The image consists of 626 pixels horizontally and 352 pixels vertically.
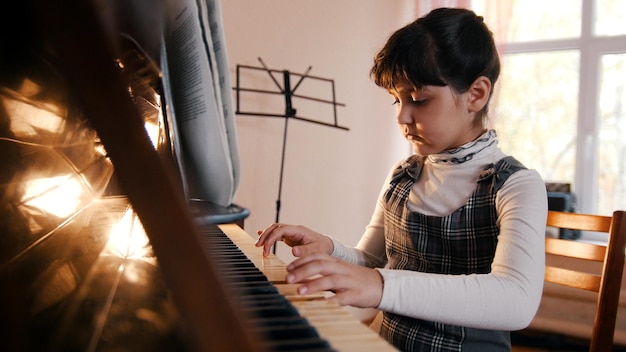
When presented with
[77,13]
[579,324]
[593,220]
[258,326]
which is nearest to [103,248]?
[258,326]

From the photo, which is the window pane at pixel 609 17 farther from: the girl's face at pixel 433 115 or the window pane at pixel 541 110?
the girl's face at pixel 433 115

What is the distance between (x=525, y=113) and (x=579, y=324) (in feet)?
3.92

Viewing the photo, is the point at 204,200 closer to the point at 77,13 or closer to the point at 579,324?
the point at 77,13

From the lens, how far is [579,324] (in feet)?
7.45

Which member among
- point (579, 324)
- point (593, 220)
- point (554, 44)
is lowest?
point (579, 324)

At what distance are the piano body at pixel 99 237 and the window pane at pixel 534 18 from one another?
8.53 ft

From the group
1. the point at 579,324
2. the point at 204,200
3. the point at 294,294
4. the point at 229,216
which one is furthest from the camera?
the point at 579,324

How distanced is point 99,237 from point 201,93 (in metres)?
0.19

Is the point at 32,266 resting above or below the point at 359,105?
below

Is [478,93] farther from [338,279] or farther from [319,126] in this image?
[319,126]

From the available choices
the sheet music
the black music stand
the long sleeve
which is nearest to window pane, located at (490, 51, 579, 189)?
the black music stand

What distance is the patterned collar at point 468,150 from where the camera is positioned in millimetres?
1001

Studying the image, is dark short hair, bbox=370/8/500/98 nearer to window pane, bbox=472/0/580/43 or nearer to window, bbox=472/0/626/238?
window, bbox=472/0/626/238

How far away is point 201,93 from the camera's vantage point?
1.93 feet
